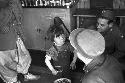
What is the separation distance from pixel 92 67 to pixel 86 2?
3.26 m

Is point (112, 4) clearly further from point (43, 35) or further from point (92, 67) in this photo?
point (92, 67)

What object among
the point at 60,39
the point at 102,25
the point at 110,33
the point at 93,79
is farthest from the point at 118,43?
the point at 93,79

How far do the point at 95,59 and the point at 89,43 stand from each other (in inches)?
6.4

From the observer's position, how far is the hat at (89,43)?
1860 mm

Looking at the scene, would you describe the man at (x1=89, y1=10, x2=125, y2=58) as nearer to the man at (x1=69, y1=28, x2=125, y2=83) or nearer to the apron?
the apron

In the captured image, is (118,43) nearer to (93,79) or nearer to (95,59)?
(95,59)

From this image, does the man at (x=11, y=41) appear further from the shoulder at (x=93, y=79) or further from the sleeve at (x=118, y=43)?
the shoulder at (x=93, y=79)

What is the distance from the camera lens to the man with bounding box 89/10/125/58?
10.6ft

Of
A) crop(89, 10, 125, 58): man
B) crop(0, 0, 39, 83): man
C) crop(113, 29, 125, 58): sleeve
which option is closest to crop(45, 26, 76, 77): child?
crop(0, 0, 39, 83): man

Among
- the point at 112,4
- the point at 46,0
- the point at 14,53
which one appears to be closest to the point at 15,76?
the point at 14,53

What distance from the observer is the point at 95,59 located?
1.92 m

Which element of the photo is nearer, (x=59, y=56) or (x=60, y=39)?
(x=60, y=39)

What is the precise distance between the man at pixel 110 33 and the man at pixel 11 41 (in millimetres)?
1220

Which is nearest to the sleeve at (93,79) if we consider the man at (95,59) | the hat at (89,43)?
the man at (95,59)
